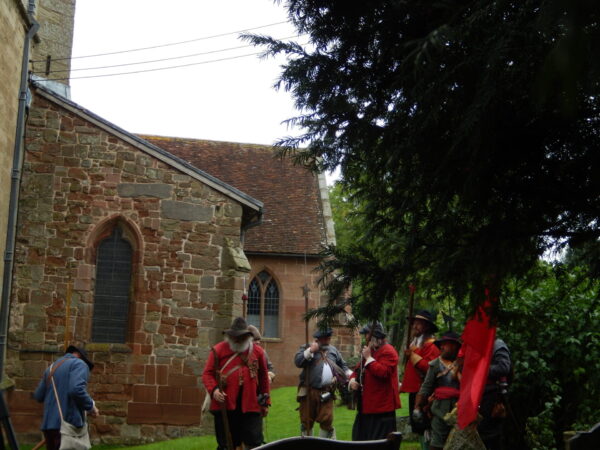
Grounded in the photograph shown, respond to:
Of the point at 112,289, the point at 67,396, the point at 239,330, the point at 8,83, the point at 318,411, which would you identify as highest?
the point at 8,83

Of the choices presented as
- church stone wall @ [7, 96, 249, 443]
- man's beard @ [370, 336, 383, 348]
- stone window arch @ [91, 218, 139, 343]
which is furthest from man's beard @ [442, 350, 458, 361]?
stone window arch @ [91, 218, 139, 343]

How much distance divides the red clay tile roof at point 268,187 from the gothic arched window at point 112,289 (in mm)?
8368

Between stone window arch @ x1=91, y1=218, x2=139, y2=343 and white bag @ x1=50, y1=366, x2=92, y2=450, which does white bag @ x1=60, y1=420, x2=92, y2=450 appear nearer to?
white bag @ x1=50, y1=366, x2=92, y2=450

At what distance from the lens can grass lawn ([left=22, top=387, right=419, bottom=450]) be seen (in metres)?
13.3

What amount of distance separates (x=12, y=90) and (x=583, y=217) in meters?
11.9

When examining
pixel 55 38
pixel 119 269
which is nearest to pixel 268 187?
pixel 55 38

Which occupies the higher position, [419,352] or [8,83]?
[8,83]

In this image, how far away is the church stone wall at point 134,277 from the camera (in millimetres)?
14867

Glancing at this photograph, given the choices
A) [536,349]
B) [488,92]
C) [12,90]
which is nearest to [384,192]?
[488,92]

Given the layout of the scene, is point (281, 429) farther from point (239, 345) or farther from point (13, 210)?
point (13, 210)

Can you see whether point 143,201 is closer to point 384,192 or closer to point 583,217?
point 384,192

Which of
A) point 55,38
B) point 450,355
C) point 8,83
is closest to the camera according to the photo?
point 450,355

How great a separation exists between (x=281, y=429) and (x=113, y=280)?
15.0 ft

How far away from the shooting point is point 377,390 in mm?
9656
